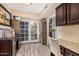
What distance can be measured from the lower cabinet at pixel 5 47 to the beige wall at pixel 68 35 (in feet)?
2.95

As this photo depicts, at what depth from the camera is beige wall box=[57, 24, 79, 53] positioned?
183 centimetres

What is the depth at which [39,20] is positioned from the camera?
7.30 ft

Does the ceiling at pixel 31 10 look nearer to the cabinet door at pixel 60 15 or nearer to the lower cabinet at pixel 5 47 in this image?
the cabinet door at pixel 60 15

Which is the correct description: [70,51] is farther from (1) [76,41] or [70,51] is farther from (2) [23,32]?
(2) [23,32]

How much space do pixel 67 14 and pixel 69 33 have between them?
35 centimetres

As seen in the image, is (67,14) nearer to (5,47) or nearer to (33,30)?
(33,30)

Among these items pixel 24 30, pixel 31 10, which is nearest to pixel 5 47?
pixel 24 30

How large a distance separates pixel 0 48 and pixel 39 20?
3.11 feet

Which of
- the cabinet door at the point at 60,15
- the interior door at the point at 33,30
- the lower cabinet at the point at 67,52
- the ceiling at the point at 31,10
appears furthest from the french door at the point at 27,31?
the lower cabinet at the point at 67,52

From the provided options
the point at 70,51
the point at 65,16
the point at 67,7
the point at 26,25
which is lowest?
the point at 70,51

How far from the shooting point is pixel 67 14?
1.96 meters

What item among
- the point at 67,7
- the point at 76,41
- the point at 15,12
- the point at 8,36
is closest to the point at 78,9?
the point at 67,7

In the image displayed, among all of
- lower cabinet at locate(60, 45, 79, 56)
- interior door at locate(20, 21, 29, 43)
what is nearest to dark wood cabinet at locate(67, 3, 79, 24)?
lower cabinet at locate(60, 45, 79, 56)

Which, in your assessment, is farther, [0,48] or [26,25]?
[26,25]
